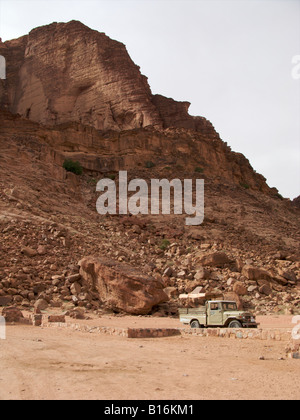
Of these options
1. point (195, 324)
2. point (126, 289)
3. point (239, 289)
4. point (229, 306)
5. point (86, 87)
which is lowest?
point (195, 324)

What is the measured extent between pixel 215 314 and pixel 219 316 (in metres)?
0.15

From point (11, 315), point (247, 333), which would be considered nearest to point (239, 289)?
point (247, 333)

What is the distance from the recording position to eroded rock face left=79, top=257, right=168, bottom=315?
1523cm

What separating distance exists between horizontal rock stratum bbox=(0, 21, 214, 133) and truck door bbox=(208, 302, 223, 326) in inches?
1286

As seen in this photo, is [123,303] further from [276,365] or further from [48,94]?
[48,94]

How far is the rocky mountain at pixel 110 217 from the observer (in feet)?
53.2

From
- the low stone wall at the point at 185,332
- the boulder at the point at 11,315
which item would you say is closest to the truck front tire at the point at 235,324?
the low stone wall at the point at 185,332

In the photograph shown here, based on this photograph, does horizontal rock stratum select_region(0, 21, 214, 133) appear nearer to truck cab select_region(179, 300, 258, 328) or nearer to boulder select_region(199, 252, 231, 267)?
boulder select_region(199, 252, 231, 267)

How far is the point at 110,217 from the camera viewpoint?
89.7 ft

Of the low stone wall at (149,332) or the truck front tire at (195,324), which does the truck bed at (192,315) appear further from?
the low stone wall at (149,332)

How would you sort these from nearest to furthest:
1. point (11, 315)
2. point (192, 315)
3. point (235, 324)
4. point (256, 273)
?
point (11, 315) < point (235, 324) < point (192, 315) < point (256, 273)

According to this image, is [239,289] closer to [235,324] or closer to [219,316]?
[219,316]

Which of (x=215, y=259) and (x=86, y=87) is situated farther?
(x=86, y=87)
